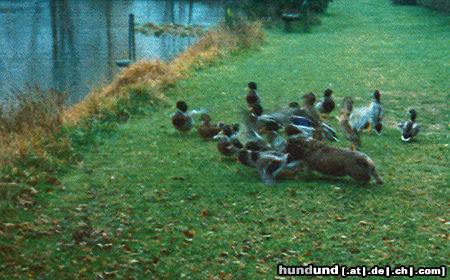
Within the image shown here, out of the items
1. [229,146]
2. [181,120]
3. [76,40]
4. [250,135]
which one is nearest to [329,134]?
[250,135]

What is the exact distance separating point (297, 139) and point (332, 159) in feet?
1.67

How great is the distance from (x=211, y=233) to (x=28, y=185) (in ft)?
7.26


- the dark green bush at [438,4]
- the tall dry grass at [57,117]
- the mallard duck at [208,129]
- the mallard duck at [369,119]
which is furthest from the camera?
the dark green bush at [438,4]

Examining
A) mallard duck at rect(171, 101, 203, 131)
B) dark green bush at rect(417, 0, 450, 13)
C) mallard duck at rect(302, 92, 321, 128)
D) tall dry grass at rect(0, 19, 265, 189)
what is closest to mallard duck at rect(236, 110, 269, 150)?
mallard duck at rect(302, 92, 321, 128)

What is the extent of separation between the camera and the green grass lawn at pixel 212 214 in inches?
179

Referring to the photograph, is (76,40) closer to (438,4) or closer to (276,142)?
(276,142)

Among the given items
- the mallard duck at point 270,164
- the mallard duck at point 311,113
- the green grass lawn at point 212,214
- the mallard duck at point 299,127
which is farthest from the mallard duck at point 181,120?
the mallard duck at point 270,164

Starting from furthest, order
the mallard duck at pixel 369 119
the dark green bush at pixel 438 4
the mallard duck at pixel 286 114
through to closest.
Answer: the dark green bush at pixel 438 4 → the mallard duck at pixel 369 119 → the mallard duck at pixel 286 114

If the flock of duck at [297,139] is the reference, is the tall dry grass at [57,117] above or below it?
below

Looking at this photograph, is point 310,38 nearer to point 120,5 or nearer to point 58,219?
point 58,219

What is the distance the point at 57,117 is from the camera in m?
8.10

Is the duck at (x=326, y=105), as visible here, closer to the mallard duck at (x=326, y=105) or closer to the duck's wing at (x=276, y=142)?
the mallard duck at (x=326, y=105)

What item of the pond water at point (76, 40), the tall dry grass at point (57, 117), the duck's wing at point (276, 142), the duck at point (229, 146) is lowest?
the pond water at point (76, 40)

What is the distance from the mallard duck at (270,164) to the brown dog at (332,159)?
4.1 inches
